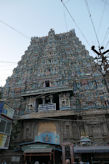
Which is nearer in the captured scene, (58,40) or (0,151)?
(0,151)

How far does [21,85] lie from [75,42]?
15.5 meters

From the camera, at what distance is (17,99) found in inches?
856

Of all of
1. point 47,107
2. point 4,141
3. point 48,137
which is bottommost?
point 4,141

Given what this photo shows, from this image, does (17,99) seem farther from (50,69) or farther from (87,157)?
(87,157)

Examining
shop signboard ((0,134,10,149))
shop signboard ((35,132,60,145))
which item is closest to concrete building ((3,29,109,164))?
shop signboard ((35,132,60,145))

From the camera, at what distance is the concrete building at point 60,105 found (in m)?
13.5

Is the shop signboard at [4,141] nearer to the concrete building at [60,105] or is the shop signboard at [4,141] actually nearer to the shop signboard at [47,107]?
the concrete building at [60,105]

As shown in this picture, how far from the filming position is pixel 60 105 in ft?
59.4

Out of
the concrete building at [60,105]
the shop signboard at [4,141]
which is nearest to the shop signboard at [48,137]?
the concrete building at [60,105]

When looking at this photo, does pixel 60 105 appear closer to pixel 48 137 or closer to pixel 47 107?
pixel 47 107

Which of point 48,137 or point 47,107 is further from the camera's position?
point 47,107

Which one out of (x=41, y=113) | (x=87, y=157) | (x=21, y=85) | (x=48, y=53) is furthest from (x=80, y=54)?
(x=87, y=157)

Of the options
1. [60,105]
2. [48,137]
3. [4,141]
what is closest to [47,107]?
[60,105]

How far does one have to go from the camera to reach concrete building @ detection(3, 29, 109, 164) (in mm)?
13523
